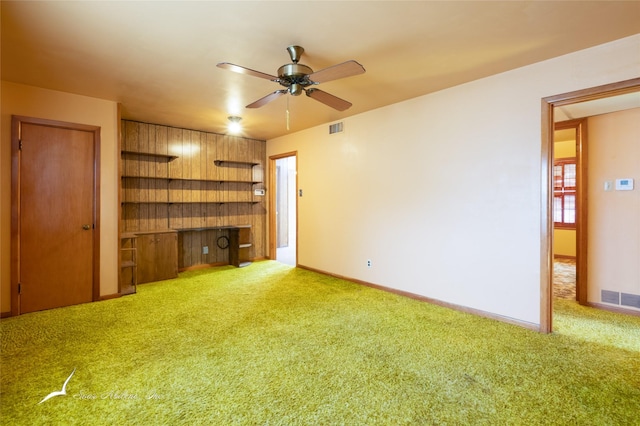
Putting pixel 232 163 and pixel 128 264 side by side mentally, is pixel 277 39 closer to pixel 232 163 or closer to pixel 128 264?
pixel 128 264

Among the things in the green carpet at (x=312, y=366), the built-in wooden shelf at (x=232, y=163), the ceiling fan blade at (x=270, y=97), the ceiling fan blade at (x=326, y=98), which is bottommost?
the green carpet at (x=312, y=366)

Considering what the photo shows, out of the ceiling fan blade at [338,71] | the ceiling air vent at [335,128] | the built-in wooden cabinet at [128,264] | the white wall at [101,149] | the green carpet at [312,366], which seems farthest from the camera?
the ceiling air vent at [335,128]

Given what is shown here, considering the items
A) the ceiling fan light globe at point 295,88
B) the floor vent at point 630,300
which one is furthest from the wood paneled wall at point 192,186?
the floor vent at point 630,300

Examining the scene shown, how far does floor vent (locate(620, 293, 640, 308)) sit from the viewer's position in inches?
136

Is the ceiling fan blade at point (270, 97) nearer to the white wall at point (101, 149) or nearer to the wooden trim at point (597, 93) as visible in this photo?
the white wall at point (101, 149)

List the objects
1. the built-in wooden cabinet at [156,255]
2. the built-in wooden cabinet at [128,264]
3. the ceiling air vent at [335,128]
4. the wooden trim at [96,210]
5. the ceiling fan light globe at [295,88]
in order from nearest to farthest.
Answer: the ceiling fan light globe at [295,88] → the wooden trim at [96,210] → the built-in wooden cabinet at [128,264] → the built-in wooden cabinet at [156,255] → the ceiling air vent at [335,128]

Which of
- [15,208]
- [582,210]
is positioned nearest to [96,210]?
[15,208]

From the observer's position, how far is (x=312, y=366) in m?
2.35

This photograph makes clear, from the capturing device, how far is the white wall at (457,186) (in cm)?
298

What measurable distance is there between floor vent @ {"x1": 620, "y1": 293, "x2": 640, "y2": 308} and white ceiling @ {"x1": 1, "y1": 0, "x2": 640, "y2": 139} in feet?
9.41

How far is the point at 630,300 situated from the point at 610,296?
0.55ft

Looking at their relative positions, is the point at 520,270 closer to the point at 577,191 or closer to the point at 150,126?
the point at 577,191

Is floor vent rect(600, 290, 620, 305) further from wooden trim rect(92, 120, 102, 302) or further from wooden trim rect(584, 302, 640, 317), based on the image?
wooden trim rect(92, 120, 102, 302)

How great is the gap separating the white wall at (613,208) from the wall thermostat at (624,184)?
4 cm
